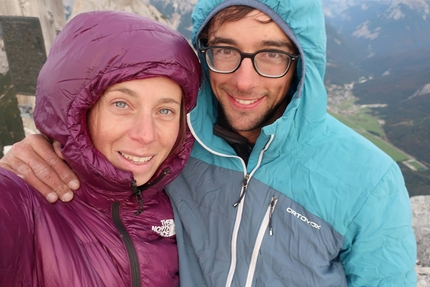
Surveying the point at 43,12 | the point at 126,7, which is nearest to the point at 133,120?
the point at 43,12

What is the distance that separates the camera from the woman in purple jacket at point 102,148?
4.80ft

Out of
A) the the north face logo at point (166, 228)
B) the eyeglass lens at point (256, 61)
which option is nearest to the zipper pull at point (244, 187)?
the the north face logo at point (166, 228)

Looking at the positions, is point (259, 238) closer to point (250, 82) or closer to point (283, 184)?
point (283, 184)

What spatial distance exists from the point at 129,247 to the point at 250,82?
1.26 m

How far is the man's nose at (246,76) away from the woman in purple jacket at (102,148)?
0.28 meters

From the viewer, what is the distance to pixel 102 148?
165cm

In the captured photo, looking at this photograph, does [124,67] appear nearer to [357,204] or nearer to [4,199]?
[4,199]

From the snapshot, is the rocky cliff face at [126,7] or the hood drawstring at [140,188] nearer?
the hood drawstring at [140,188]

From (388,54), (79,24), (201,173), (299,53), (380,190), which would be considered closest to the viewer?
(79,24)

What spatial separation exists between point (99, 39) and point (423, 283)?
408 cm

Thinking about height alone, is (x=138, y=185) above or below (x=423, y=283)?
above

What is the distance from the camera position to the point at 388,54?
345 ft

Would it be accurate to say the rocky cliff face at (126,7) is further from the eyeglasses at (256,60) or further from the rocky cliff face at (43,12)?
the eyeglasses at (256,60)

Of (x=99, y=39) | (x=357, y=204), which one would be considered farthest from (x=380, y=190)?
→ (x=99, y=39)
